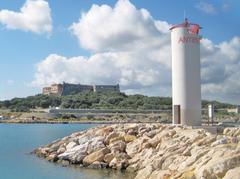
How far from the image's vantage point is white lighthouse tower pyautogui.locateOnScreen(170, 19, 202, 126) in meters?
38.0

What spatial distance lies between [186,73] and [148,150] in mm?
9301

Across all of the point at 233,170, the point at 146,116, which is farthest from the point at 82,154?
the point at 146,116

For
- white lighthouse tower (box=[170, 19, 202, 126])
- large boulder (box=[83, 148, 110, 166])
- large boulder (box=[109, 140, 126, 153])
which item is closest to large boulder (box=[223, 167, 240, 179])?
large boulder (box=[109, 140, 126, 153])

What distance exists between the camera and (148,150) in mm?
31188

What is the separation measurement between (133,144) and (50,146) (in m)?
12.5

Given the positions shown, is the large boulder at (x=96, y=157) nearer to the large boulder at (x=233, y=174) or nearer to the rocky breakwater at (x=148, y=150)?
the rocky breakwater at (x=148, y=150)

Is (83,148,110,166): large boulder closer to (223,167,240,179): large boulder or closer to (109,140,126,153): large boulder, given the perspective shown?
(109,140,126,153): large boulder

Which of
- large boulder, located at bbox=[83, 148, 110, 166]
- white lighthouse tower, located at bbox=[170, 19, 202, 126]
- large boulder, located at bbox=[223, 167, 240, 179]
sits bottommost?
large boulder, located at bbox=[83, 148, 110, 166]

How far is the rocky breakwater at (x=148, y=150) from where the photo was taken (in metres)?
21.4

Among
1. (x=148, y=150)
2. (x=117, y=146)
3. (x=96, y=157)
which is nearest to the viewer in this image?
(x=148, y=150)

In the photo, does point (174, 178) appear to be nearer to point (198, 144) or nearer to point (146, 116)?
point (198, 144)

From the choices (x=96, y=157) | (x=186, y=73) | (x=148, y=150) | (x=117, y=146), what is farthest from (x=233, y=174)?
(x=186, y=73)

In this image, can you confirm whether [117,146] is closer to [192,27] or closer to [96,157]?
[96,157]

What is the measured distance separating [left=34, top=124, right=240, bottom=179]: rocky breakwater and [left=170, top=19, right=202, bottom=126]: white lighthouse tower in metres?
3.01
